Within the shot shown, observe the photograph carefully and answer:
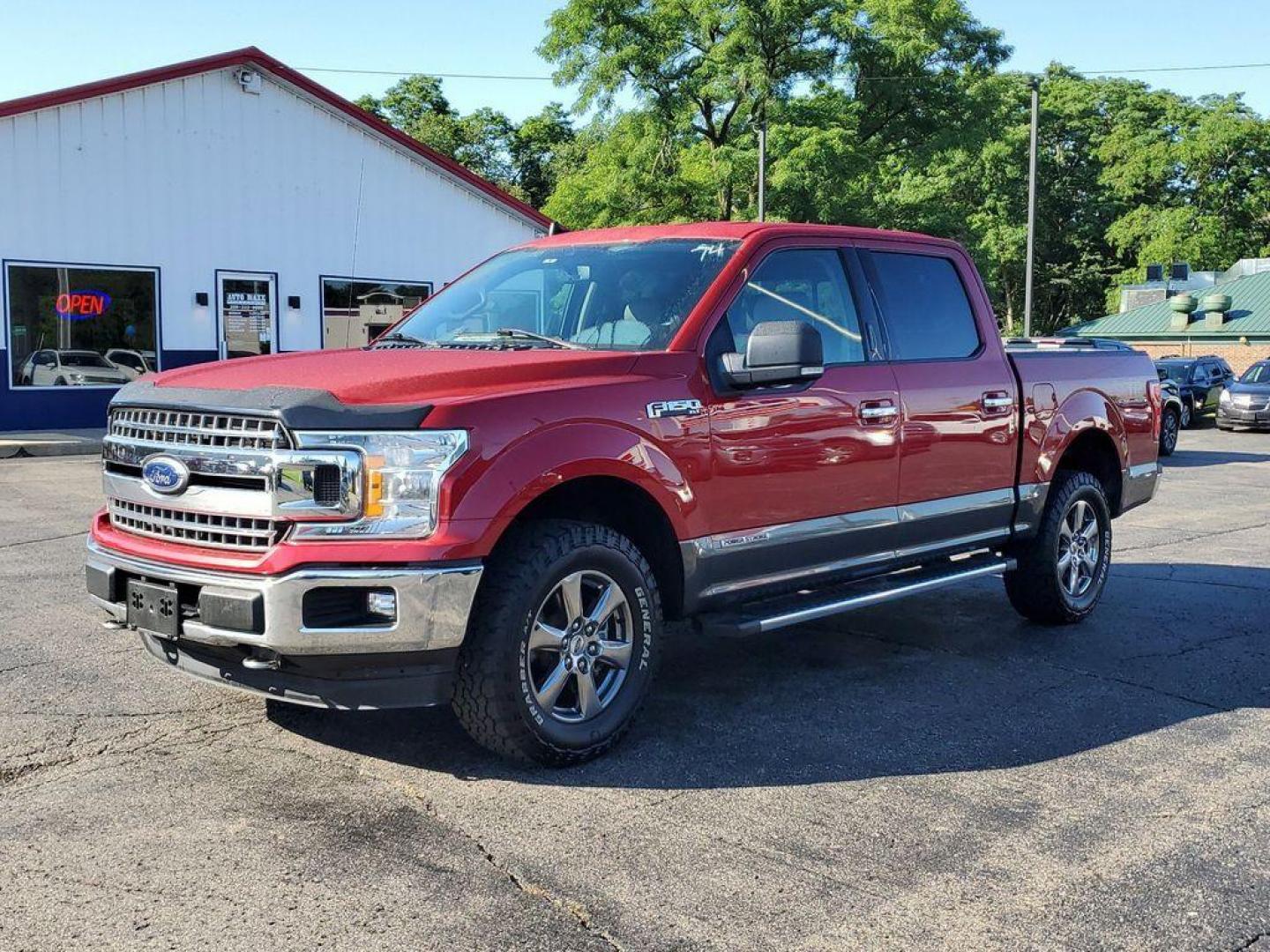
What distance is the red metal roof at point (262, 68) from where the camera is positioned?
58.5 feet

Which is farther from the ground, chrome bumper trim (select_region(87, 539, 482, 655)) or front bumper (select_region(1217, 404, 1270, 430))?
chrome bumper trim (select_region(87, 539, 482, 655))

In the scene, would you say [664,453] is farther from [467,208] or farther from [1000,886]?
[467,208]

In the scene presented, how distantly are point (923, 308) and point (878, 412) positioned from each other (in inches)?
34.9

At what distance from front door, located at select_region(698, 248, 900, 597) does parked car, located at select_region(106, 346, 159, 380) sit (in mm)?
16179

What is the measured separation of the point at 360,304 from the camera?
21.8 meters

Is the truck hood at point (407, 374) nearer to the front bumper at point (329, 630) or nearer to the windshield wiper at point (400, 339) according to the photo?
the windshield wiper at point (400, 339)

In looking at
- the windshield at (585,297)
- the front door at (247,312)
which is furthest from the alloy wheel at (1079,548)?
the front door at (247,312)

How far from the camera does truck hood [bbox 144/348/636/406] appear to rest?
4.08 meters

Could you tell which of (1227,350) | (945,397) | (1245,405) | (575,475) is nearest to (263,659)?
(575,475)

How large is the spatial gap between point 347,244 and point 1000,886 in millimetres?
19677

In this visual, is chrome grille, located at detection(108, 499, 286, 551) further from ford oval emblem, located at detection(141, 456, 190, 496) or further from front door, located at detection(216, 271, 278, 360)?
front door, located at detection(216, 271, 278, 360)

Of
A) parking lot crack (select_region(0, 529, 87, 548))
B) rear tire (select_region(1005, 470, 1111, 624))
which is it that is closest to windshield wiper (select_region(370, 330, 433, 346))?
rear tire (select_region(1005, 470, 1111, 624))

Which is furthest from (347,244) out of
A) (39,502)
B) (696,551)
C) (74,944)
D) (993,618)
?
(74,944)

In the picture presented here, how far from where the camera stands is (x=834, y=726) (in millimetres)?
4934
